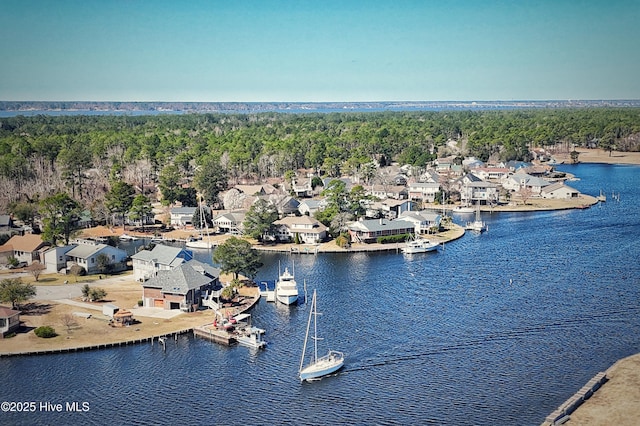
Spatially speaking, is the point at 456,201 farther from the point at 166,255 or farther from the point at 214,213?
the point at 166,255

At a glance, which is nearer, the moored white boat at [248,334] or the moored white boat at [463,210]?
the moored white boat at [248,334]

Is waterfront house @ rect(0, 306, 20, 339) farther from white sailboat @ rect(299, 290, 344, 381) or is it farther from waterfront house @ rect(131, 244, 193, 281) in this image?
white sailboat @ rect(299, 290, 344, 381)

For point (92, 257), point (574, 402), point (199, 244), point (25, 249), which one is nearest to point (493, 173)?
point (199, 244)

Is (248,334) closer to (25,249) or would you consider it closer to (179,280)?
(179,280)

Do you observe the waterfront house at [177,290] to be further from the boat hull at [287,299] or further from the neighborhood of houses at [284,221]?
the boat hull at [287,299]

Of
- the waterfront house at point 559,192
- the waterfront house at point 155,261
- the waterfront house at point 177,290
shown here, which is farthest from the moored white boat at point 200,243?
the waterfront house at point 559,192

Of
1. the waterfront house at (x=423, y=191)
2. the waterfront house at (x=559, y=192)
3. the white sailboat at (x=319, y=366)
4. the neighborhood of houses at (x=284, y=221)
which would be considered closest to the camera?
the white sailboat at (x=319, y=366)

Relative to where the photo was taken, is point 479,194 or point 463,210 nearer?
point 463,210
